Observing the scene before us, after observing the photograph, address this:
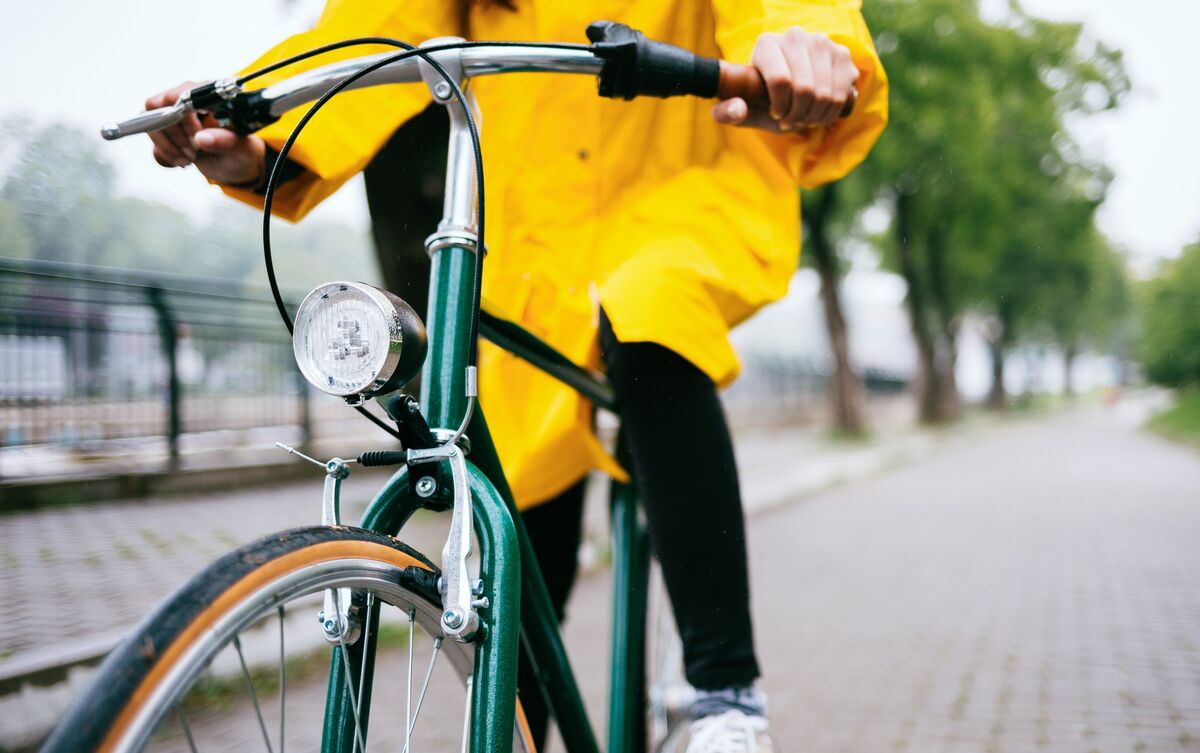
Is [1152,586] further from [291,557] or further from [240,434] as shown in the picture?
[240,434]

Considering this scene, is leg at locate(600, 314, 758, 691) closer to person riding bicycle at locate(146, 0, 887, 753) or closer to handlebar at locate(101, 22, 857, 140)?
→ person riding bicycle at locate(146, 0, 887, 753)

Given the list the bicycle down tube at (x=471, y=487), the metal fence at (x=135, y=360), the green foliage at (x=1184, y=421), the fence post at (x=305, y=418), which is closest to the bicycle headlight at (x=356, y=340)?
the bicycle down tube at (x=471, y=487)

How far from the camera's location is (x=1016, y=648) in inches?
144

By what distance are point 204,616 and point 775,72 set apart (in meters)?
0.82

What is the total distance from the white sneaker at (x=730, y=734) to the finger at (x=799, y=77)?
86 centimetres

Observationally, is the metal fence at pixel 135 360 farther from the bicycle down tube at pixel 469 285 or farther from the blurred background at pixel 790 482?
the bicycle down tube at pixel 469 285

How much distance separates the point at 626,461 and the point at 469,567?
2.34 ft

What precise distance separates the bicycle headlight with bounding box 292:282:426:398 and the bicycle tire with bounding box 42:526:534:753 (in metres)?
0.15

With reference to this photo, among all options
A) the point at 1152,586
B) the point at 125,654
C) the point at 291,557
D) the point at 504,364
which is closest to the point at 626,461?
the point at 504,364

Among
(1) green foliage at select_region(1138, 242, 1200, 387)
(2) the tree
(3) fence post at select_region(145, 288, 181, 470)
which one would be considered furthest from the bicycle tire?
(2) the tree

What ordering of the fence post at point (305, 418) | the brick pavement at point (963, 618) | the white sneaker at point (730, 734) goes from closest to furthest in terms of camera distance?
the white sneaker at point (730, 734), the brick pavement at point (963, 618), the fence post at point (305, 418)

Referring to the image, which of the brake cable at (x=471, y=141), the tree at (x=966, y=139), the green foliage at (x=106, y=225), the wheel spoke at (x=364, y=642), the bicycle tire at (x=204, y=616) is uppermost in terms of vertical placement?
the tree at (x=966, y=139)

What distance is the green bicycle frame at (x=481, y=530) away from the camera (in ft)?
Result: 3.26

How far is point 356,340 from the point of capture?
0.92 meters
